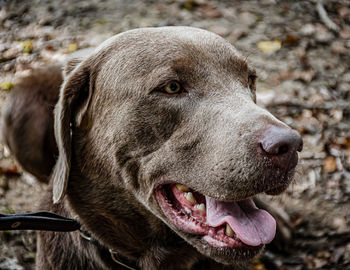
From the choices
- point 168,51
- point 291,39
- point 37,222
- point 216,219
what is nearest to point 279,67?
point 291,39

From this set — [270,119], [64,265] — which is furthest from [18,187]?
[270,119]

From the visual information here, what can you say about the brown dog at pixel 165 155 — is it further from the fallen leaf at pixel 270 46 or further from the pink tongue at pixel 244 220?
the fallen leaf at pixel 270 46

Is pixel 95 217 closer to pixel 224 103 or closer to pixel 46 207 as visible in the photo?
pixel 46 207

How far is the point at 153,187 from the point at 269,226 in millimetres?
674

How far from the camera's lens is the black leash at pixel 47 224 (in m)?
2.67

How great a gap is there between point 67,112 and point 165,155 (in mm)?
706

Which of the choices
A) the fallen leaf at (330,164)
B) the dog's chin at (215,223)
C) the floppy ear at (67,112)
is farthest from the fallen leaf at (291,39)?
the dog's chin at (215,223)

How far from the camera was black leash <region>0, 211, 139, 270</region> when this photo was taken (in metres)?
2.67

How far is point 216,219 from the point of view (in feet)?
8.24

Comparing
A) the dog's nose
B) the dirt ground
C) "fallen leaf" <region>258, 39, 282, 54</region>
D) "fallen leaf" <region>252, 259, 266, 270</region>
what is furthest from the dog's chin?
"fallen leaf" <region>258, 39, 282, 54</region>

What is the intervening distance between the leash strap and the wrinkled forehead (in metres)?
0.98

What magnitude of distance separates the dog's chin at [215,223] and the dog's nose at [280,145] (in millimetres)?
435

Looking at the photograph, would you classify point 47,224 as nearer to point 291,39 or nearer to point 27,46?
point 27,46

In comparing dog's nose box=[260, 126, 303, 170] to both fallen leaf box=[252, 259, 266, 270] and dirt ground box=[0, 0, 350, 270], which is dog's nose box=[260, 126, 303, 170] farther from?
fallen leaf box=[252, 259, 266, 270]
